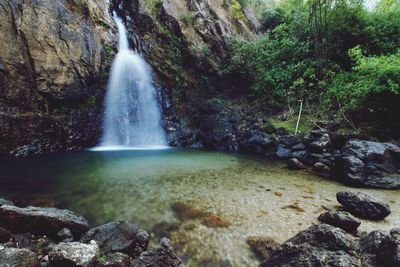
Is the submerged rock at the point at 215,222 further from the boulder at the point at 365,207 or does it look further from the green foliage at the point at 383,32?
the green foliage at the point at 383,32

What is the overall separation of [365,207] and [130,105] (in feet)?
41.6

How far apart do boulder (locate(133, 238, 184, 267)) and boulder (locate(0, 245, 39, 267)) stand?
1166 millimetres

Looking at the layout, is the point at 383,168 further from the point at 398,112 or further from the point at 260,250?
the point at 260,250

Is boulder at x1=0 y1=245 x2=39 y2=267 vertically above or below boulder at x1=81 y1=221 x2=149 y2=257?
above

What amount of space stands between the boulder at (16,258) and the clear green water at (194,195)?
1.55 m

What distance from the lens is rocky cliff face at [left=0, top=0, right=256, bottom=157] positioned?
31.2ft

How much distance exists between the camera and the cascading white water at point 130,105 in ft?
45.3

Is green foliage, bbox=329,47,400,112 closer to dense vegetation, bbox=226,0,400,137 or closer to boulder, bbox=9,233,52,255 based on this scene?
dense vegetation, bbox=226,0,400,137

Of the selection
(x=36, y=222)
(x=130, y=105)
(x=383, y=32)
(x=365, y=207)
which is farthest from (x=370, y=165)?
(x=130, y=105)

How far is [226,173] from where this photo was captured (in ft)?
27.3

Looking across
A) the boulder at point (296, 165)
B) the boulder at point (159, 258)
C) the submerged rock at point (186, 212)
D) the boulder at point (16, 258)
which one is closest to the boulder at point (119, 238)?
the boulder at point (159, 258)

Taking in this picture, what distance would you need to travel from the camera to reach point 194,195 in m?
5.91

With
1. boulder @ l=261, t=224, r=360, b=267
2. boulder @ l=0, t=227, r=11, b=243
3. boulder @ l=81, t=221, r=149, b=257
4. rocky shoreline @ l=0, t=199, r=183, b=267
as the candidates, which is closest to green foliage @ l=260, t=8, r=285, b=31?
boulder @ l=261, t=224, r=360, b=267

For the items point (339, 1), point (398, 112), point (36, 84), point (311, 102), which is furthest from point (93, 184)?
point (339, 1)
